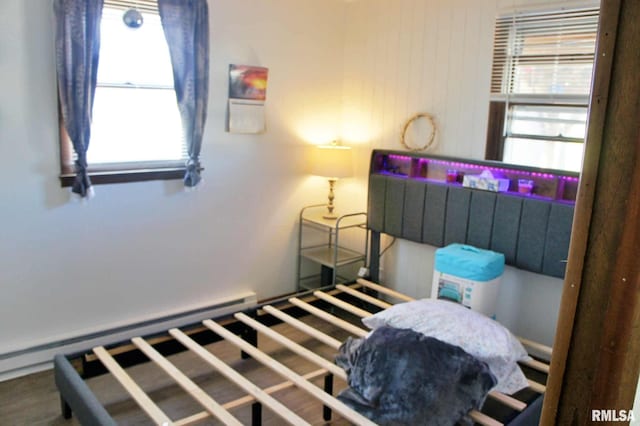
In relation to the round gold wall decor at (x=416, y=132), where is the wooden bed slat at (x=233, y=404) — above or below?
below

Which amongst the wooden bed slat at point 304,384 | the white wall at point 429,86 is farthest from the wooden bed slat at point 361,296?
the wooden bed slat at point 304,384

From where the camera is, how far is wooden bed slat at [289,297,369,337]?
306cm

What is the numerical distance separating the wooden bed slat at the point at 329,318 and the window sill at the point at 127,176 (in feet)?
3.80

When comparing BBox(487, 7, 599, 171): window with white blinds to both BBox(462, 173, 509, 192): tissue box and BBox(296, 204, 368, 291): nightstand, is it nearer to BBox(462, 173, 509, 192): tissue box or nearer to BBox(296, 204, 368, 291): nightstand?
BBox(462, 173, 509, 192): tissue box

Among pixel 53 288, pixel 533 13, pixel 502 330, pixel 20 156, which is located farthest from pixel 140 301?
pixel 533 13

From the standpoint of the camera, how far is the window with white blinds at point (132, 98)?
315cm

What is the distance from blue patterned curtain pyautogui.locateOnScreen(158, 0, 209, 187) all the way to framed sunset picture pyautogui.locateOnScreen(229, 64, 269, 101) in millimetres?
250

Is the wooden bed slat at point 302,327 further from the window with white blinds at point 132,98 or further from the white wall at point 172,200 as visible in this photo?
the window with white blinds at point 132,98

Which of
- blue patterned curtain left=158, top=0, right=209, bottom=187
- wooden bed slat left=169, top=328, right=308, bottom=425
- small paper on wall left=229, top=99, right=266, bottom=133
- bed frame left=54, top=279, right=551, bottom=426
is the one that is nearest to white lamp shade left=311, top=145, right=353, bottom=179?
small paper on wall left=229, top=99, right=266, bottom=133

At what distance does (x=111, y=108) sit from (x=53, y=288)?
1142 mm

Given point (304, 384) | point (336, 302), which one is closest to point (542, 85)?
point (336, 302)

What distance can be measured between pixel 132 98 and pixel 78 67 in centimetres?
41

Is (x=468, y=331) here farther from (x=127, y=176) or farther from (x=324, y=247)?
(x=127, y=176)

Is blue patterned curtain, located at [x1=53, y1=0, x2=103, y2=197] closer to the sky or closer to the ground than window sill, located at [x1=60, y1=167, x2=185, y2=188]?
closer to the sky
